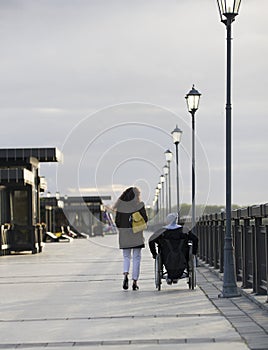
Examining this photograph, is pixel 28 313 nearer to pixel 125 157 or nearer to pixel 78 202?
pixel 125 157

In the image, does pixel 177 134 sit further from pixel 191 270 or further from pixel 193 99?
pixel 191 270

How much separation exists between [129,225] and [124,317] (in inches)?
177

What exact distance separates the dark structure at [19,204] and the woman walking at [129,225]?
18.7 metres

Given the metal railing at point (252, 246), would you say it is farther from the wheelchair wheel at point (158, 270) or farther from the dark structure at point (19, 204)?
the dark structure at point (19, 204)

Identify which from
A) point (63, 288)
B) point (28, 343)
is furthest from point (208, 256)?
point (28, 343)

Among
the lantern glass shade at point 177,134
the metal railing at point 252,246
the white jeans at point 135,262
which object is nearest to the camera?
the metal railing at point 252,246

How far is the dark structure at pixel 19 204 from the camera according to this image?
35.2 m

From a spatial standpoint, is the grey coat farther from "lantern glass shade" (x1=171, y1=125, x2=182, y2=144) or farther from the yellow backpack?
"lantern glass shade" (x1=171, y1=125, x2=182, y2=144)

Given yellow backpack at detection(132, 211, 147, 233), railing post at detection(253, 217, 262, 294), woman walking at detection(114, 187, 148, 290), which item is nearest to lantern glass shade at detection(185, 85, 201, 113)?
woman walking at detection(114, 187, 148, 290)

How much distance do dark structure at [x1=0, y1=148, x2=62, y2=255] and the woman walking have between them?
1874 cm

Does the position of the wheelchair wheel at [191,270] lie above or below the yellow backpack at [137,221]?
below

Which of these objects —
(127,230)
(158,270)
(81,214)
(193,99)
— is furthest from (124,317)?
(81,214)

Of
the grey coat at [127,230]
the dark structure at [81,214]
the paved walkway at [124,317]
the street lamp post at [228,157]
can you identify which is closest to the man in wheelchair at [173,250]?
the paved walkway at [124,317]

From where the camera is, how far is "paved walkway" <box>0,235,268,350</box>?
9273mm
